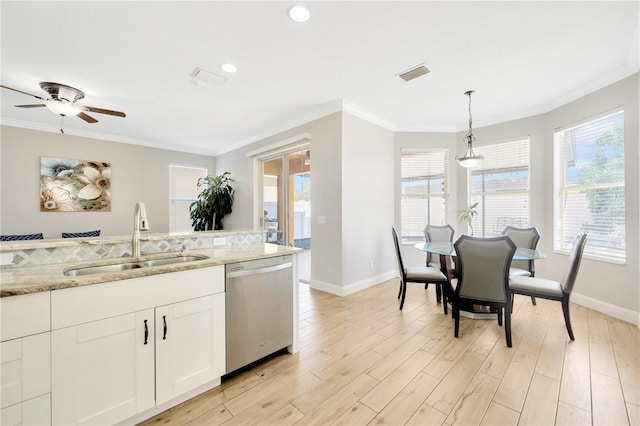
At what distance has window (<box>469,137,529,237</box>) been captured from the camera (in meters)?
4.27

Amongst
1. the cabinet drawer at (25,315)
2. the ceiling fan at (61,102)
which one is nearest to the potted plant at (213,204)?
the ceiling fan at (61,102)

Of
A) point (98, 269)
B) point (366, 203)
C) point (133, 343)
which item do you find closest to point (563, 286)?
point (366, 203)

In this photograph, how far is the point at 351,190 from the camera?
3.99 meters

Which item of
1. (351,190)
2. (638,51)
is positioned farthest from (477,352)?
(638,51)

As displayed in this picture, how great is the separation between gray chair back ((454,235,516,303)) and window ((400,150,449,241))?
2362 millimetres

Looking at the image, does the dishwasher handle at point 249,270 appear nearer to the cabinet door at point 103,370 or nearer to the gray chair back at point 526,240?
the cabinet door at point 103,370

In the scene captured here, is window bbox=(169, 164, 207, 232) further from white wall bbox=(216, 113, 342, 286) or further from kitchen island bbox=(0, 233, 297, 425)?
kitchen island bbox=(0, 233, 297, 425)

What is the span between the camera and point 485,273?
247cm

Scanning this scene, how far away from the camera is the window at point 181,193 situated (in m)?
6.27

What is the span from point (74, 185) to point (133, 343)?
5.12m

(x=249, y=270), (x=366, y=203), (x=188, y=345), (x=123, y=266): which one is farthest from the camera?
(x=366, y=203)

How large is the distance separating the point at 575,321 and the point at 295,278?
124 inches

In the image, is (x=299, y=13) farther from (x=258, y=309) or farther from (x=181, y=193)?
(x=181, y=193)

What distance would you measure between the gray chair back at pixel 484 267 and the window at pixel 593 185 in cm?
189
